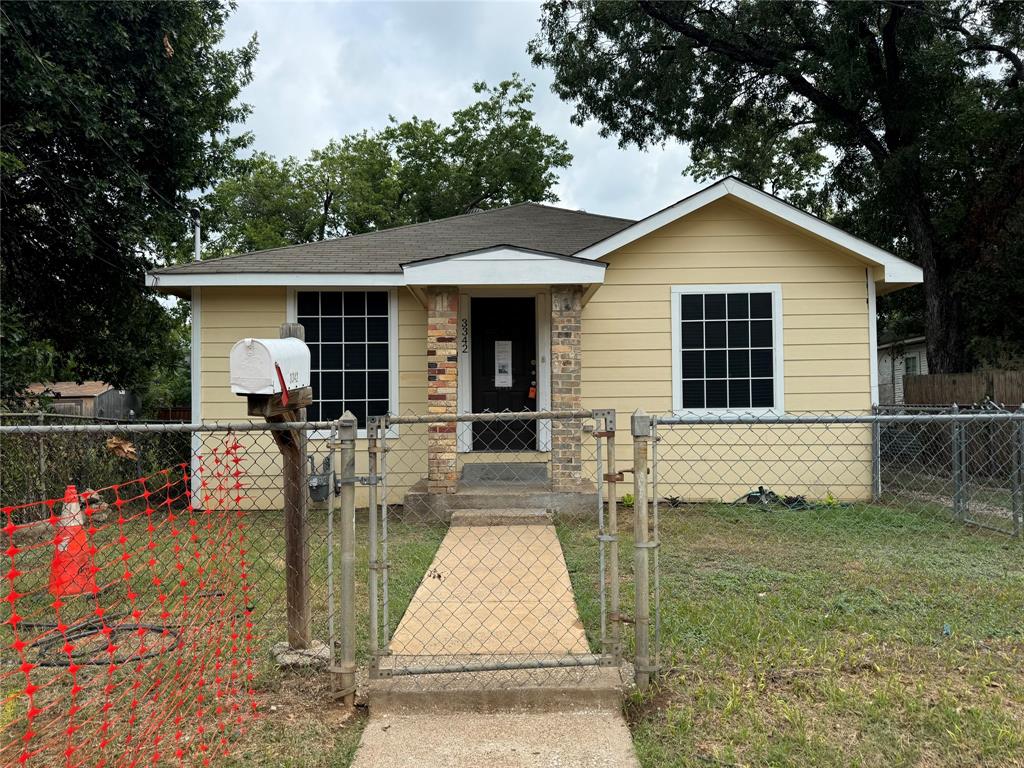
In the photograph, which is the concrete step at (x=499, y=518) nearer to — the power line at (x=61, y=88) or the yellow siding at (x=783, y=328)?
the yellow siding at (x=783, y=328)

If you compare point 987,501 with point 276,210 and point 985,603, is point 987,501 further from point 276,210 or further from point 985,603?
point 276,210

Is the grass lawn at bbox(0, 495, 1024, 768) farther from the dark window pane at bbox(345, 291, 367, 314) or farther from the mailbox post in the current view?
the dark window pane at bbox(345, 291, 367, 314)

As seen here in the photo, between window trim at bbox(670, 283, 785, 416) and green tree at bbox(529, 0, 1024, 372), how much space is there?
725cm

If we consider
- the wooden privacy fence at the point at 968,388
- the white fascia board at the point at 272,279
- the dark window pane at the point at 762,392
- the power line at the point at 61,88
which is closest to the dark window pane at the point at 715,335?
the dark window pane at the point at 762,392

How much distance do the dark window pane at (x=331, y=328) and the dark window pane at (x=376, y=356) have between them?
1.39 ft

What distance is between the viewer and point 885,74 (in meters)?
14.2

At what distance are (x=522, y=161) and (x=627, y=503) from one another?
21636 millimetres

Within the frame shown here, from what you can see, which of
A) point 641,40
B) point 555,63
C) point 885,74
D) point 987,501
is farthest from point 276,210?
point 987,501

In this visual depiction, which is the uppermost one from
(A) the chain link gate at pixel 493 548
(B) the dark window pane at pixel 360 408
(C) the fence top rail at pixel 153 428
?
(C) the fence top rail at pixel 153 428

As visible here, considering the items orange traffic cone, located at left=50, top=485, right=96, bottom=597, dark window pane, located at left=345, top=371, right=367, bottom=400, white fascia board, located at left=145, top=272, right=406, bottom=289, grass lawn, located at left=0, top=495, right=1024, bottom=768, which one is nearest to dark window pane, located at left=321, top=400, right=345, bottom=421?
dark window pane, located at left=345, top=371, right=367, bottom=400

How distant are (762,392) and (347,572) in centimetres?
694

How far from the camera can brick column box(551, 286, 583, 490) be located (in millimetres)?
7449

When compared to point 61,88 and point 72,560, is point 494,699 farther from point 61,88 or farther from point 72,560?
point 61,88

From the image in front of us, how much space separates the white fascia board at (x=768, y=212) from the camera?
8.24 meters
